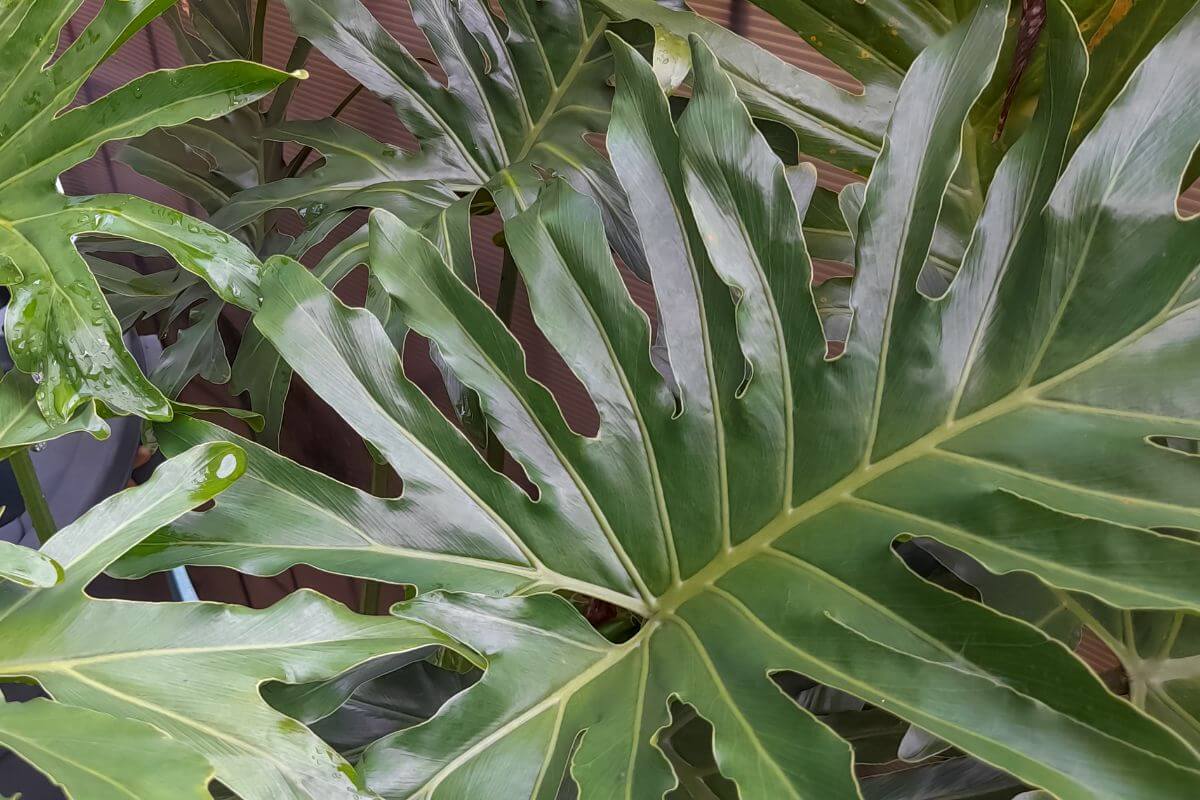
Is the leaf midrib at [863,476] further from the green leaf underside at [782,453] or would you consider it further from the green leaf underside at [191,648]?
the green leaf underside at [191,648]

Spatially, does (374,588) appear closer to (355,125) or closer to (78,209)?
(78,209)

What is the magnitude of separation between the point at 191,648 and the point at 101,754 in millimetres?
80

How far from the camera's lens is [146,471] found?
1776 millimetres

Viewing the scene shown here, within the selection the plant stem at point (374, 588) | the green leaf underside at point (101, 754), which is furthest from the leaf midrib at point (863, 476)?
the plant stem at point (374, 588)

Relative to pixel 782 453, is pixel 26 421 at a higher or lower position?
lower

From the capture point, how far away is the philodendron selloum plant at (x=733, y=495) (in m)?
0.38

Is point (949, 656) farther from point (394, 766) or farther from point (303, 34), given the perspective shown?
point (303, 34)

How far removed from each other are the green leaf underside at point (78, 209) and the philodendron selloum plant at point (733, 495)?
0.02 metres

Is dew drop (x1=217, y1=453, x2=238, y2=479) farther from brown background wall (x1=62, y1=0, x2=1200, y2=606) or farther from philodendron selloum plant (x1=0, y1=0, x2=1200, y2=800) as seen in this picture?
brown background wall (x1=62, y1=0, x2=1200, y2=606)

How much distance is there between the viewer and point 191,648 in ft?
1.35

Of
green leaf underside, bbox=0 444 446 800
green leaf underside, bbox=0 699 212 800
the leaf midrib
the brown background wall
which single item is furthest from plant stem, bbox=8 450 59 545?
the brown background wall

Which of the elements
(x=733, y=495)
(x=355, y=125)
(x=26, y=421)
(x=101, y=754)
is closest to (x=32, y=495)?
(x=26, y=421)

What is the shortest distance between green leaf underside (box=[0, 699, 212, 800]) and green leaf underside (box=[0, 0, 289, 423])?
192mm

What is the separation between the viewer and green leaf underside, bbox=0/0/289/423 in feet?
1.67
